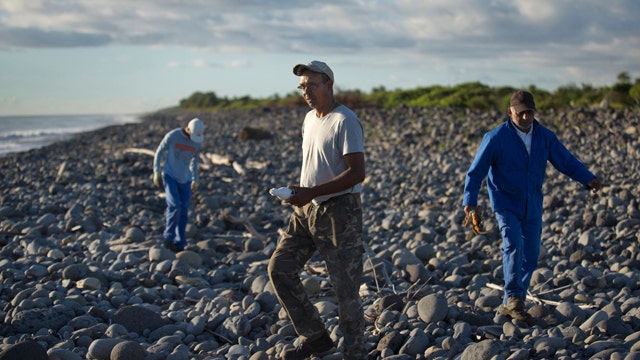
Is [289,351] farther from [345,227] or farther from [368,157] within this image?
[368,157]

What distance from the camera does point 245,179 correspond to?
612 inches

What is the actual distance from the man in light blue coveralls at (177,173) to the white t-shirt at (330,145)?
15.6 feet

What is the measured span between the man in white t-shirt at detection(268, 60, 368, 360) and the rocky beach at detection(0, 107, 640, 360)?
24.7 inches

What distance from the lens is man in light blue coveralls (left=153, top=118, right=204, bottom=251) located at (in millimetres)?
9047

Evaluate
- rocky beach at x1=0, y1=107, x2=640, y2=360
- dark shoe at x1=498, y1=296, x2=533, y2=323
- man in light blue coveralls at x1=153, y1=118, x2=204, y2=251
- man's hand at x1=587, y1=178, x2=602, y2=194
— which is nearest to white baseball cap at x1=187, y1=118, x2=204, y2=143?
man in light blue coveralls at x1=153, y1=118, x2=204, y2=251

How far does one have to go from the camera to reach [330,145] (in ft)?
14.4

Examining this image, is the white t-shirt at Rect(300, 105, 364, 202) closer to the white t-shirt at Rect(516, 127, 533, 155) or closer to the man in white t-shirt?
the man in white t-shirt

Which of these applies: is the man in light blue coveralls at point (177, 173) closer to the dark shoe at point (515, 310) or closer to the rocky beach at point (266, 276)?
the rocky beach at point (266, 276)

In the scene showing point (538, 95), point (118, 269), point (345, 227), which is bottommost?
point (118, 269)

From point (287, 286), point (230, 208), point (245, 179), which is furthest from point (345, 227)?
point (245, 179)

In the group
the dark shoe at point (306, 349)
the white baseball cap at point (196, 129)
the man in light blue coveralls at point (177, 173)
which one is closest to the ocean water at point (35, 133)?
the man in light blue coveralls at point (177, 173)

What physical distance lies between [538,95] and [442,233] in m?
16.2

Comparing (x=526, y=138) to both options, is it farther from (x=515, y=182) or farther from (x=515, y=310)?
(x=515, y=310)

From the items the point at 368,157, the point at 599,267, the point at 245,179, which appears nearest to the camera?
the point at 599,267
